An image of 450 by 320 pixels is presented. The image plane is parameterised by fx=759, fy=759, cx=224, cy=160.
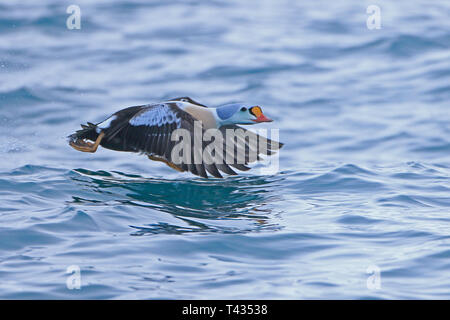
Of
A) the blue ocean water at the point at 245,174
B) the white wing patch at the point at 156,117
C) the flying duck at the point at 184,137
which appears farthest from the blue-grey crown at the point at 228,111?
the blue ocean water at the point at 245,174

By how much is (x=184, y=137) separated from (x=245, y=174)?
1.46 meters

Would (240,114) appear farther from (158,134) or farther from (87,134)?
(87,134)

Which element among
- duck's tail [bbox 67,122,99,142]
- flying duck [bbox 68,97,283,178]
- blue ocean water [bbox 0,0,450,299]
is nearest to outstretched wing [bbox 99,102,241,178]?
flying duck [bbox 68,97,283,178]

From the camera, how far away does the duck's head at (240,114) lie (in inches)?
312

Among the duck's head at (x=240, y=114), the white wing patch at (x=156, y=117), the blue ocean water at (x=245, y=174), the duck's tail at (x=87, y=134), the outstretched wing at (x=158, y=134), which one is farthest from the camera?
the duck's tail at (x=87, y=134)

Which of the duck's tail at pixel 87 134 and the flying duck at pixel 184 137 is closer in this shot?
the flying duck at pixel 184 137

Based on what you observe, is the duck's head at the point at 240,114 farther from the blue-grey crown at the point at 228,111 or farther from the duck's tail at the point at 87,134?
the duck's tail at the point at 87,134

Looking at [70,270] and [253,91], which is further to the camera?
[253,91]

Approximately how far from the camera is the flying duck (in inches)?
291

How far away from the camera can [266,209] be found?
288 inches

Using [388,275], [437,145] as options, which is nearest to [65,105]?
[437,145]

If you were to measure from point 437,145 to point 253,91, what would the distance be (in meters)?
3.37
